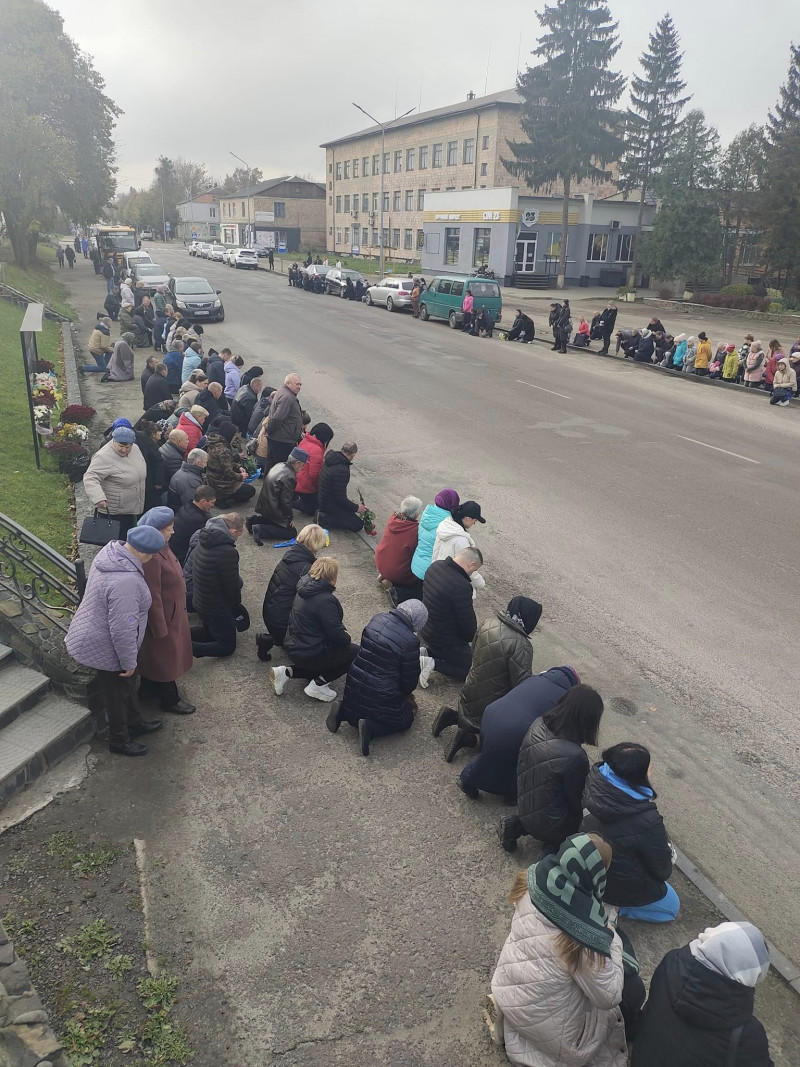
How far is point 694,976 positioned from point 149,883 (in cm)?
317

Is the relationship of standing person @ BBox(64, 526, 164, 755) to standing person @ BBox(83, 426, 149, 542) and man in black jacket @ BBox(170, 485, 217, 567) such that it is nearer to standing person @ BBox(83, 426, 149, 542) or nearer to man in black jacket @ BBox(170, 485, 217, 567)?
man in black jacket @ BBox(170, 485, 217, 567)

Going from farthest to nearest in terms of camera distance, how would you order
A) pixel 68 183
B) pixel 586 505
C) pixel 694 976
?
pixel 68 183 < pixel 586 505 < pixel 694 976

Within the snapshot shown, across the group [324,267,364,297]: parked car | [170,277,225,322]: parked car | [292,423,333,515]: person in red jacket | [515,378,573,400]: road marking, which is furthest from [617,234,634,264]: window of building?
[292,423,333,515]: person in red jacket

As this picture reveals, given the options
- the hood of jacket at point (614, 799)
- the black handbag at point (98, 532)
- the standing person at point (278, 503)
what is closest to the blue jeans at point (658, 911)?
the hood of jacket at point (614, 799)

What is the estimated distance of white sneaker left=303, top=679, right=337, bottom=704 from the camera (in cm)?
655

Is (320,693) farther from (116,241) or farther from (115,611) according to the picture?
(116,241)

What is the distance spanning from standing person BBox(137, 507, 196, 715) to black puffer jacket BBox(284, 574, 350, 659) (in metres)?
0.91

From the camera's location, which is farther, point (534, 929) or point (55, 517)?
point (55, 517)

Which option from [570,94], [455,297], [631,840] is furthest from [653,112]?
[631,840]

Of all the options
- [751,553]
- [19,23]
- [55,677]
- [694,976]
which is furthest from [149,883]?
[19,23]

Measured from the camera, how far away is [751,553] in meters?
10.0

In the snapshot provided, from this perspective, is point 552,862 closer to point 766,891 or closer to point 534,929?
point 534,929

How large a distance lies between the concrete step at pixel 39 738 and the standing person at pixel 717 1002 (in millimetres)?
4356

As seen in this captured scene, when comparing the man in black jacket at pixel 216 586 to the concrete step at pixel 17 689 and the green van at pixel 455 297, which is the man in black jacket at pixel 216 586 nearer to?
the concrete step at pixel 17 689
